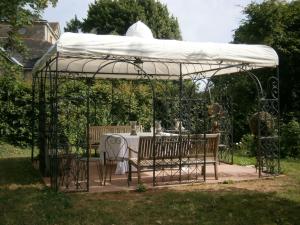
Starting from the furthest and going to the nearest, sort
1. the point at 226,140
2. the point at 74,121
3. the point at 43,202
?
1. the point at 74,121
2. the point at 226,140
3. the point at 43,202

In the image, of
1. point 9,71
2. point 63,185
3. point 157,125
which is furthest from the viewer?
point 9,71

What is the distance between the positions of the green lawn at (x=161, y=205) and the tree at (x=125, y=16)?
25.8m

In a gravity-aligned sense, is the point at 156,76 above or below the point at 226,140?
above

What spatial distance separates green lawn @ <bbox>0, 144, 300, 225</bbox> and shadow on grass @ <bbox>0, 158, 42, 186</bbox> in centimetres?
13

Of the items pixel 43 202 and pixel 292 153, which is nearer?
pixel 43 202

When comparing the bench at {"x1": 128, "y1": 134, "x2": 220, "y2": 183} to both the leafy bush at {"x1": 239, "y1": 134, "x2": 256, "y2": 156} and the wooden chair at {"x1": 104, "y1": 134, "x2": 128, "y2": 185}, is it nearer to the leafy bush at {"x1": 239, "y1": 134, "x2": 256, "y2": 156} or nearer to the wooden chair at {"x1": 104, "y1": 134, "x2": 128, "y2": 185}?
the wooden chair at {"x1": 104, "y1": 134, "x2": 128, "y2": 185}

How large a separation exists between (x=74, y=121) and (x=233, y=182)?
681 centimetres

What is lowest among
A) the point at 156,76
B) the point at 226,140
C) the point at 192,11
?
the point at 226,140

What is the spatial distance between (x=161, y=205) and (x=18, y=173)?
4311mm

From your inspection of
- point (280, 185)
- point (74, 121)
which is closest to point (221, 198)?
point (280, 185)

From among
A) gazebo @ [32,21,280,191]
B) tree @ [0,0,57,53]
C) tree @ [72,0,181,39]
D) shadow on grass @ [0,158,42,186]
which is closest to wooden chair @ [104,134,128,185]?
gazebo @ [32,21,280,191]

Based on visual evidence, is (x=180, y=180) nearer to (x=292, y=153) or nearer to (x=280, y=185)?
(x=280, y=185)

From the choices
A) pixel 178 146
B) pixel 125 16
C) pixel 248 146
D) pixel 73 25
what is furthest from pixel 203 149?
pixel 73 25

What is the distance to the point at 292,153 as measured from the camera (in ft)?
40.4
